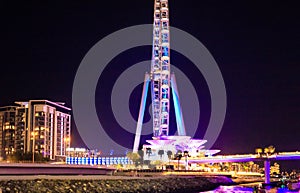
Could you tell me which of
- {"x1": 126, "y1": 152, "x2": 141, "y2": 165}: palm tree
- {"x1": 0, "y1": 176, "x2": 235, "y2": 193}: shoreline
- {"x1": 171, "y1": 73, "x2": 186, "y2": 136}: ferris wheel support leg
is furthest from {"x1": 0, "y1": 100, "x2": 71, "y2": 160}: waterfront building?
{"x1": 0, "y1": 176, "x2": 235, "y2": 193}: shoreline

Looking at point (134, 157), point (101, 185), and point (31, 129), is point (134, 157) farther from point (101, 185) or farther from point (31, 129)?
point (101, 185)

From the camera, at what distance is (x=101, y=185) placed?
104 ft

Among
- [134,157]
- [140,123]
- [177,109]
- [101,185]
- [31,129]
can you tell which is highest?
[177,109]

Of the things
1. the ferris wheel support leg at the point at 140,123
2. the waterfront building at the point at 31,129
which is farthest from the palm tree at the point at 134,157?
the waterfront building at the point at 31,129

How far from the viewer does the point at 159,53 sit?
99312mm

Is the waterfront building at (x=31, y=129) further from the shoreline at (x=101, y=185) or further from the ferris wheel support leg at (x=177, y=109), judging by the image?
the shoreline at (x=101, y=185)

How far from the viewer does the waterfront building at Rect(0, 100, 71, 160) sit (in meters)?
119

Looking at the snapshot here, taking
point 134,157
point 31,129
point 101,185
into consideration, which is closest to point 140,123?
point 134,157

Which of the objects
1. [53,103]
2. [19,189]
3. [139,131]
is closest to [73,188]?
[19,189]

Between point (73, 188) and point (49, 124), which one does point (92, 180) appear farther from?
point (49, 124)

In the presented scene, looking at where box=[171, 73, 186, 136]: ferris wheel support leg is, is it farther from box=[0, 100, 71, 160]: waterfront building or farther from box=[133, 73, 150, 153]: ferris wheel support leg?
box=[0, 100, 71, 160]: waterfront building

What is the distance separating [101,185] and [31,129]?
302ft

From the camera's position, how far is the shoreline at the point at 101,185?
26.2 metres

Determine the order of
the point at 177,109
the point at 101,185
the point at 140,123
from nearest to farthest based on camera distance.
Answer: the point at 101,185
the point at 177,109
the point at 140,123
